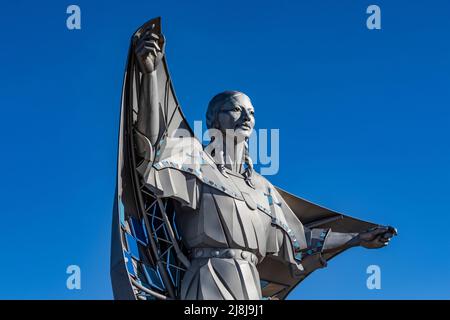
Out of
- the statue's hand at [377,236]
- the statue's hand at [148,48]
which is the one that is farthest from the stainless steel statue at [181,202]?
the statue's hand at [377,236]

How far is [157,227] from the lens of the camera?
575 inches

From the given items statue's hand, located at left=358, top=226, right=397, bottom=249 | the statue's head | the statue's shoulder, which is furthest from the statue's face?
statue's hand, located at left=358, top=226, right=397, bottom=249

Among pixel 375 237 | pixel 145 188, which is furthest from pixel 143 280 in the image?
pixel 375 237

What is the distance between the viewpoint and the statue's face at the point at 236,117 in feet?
49.5

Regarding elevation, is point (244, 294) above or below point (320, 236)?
below

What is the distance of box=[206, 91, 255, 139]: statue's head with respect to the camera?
15.1m

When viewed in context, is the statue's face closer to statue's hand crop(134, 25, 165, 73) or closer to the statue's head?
the statue's head

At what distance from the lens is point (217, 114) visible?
1522 cm

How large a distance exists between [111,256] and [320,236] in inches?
165

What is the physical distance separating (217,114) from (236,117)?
353 mm

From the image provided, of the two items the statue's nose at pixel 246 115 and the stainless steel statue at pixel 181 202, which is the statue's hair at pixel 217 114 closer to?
the stainless steel statue at pixel 181 202
